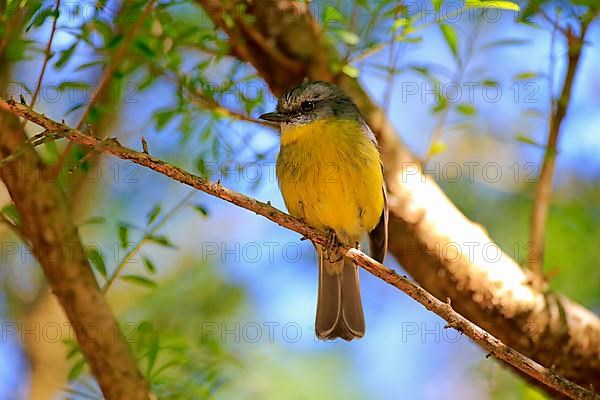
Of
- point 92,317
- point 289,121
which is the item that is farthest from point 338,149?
point 92,317

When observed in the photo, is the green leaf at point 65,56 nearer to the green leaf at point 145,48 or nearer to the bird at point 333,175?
the green leaf at point 145,48

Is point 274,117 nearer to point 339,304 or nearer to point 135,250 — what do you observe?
point 339,304

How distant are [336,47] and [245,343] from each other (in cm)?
216

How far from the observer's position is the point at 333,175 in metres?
4.26

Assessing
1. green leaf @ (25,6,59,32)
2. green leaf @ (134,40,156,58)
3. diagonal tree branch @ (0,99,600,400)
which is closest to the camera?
diagonal tree branch @ (0,99,600,400)

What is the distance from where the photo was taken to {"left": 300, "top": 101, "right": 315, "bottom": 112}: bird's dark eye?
4387 millimetres

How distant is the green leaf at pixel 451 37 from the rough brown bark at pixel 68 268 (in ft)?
6.26

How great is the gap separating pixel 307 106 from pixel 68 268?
1629mm

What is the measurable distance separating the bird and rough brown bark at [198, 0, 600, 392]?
0.13m

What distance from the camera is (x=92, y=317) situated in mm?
3422

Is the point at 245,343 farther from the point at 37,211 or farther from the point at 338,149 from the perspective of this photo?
the point at 37,211

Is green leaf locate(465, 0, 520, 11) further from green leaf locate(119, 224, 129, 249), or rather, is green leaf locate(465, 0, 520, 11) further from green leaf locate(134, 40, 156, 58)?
green leaf locate(119, 224, 129, 249)

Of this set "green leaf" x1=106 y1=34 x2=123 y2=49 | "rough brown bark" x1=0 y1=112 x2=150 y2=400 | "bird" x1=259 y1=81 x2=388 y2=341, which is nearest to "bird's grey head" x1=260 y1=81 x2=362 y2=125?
"bird" x1=259 y1=81 x2=388 y2=341

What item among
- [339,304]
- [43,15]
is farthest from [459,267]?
[43,15]
